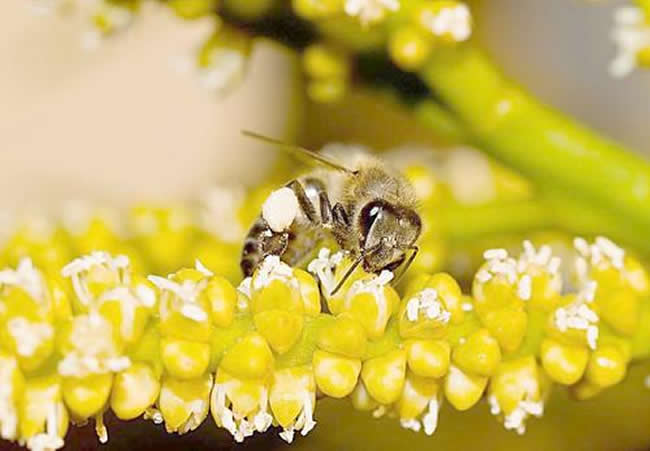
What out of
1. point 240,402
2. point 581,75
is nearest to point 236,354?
point 240,402

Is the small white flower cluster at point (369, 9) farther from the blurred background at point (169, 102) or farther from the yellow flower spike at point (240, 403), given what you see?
the blurred background at point (169, 102)

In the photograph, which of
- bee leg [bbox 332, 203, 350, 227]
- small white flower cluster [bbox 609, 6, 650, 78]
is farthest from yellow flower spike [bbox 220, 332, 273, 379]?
small white flower cluster [bbox 609, 6, 650, 78]

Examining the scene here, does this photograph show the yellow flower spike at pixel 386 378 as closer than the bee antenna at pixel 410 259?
Yes

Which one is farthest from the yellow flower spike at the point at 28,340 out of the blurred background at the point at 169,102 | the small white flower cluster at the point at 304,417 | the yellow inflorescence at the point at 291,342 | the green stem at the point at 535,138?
the blurred background at the point at 169,102

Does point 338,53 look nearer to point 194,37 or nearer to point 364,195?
point 364,195

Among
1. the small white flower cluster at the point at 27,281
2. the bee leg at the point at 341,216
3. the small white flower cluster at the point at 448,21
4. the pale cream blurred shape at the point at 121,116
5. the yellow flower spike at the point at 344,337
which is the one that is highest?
the small white flower cluster at the point at 448,21

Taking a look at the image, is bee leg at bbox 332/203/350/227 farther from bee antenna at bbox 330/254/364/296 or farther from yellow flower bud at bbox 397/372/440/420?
yellow flower bud at bbox 397/372/440/420
